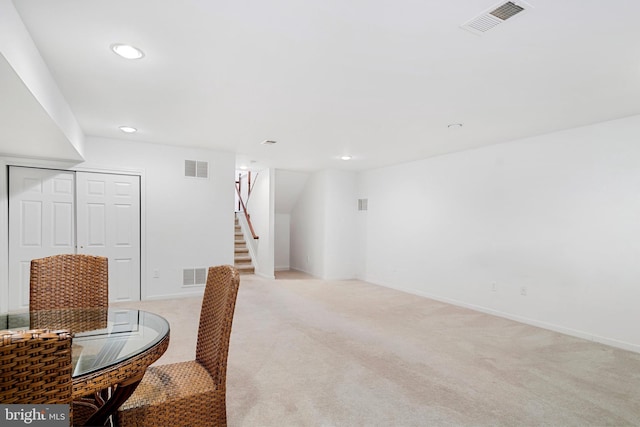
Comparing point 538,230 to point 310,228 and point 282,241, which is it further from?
point 282,241

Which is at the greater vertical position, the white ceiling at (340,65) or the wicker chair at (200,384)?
the white ceiling at (340,65)

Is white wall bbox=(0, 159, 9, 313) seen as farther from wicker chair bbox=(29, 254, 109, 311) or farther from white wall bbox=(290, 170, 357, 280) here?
white wall bbox=(290, 170, 357, 280)

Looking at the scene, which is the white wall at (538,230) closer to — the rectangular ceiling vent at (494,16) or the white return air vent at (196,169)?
the rectangular ceiling vent at (494,16)

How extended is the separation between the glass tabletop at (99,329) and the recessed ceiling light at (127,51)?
170 centimetres

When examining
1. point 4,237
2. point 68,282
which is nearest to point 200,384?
point 68,282

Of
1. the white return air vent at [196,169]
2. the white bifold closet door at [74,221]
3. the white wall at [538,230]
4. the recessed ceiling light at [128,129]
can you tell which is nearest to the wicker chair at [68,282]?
the recessed ceiling light at [128,129]

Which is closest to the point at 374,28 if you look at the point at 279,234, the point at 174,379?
the point at 174,379

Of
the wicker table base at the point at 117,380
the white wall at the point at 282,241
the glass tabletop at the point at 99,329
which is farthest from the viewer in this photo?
the white wall at the point at 282,241

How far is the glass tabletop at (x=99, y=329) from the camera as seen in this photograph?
4.67ft

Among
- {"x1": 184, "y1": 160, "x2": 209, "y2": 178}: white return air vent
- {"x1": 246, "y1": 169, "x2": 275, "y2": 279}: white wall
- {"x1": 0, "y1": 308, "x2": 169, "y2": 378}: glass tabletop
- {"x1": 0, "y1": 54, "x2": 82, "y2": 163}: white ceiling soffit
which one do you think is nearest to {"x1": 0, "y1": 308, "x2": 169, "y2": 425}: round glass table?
{"x1": 0, "y1": 308, "x2": 169, "y2": 378}: glass tabletop

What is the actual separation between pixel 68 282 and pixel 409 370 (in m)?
2.63

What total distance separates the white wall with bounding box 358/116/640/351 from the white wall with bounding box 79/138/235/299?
3190 mm

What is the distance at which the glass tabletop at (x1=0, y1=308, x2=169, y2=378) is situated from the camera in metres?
1.42

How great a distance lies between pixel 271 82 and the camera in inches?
112
